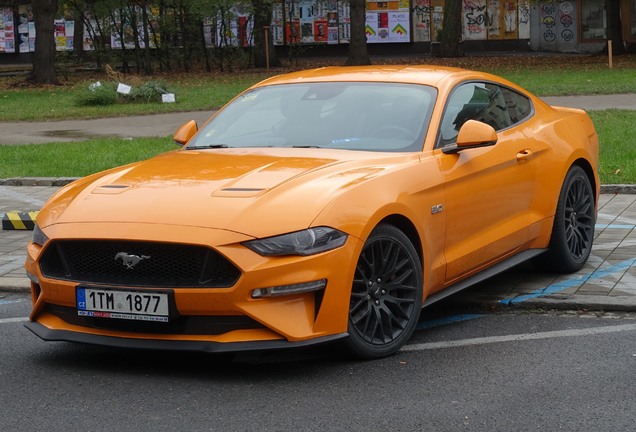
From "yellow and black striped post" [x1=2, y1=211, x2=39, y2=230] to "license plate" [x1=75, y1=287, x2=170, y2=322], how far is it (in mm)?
4790

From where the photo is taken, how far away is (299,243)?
216 inches

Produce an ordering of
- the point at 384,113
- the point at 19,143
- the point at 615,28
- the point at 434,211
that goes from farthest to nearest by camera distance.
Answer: the point at 615,28
the point at 19,143
the point at 384,113
the point at 434,211

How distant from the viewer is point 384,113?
689cm

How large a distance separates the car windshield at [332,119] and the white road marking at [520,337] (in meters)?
1.14

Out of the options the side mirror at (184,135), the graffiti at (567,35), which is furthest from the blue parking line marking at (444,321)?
the graffiti at (567,35)

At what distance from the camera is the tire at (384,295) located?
5779 millimetres

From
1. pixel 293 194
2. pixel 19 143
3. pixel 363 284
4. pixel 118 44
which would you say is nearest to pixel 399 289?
pixel 363 284

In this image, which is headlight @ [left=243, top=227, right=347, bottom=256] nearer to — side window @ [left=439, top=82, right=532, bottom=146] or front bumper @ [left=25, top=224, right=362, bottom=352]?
front bumper @ [left=25, top=224, right=362, bottom=352]

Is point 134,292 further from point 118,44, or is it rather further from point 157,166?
point 118,44

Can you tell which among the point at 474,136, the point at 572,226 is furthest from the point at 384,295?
the point at 572,226

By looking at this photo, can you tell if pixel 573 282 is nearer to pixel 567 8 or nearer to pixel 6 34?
pixel 567 8

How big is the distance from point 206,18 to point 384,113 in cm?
3396

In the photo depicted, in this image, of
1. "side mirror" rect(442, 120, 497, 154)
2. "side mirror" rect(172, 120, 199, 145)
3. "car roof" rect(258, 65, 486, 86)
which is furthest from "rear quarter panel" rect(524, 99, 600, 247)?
"side mirror" rect(172, 120, 199, 145)

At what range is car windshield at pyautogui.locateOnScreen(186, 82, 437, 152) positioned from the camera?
6.75m
